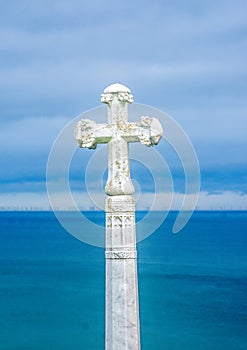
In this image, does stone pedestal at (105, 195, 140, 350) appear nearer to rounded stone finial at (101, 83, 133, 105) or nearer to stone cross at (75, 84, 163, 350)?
stone cross at (75, 84, 163, 350)

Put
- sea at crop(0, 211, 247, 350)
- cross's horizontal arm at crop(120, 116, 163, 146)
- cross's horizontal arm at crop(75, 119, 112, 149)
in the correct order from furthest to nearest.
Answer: sea at crop(0, 211, 247, 350), cross's horizontal arm at crop(75, 119, 112, 149), cross's horizontal arm at crop(120, 116, 163, 146)

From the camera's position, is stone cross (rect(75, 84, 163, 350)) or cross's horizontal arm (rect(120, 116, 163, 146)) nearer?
stone cross (rect(75, 84, 163, 350))

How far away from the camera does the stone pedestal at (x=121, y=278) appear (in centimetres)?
1284

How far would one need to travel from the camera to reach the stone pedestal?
12.8 meters

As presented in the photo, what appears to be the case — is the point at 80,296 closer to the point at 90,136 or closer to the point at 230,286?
the point at 230,286

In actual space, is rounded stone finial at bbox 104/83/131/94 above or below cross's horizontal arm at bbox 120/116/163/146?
above

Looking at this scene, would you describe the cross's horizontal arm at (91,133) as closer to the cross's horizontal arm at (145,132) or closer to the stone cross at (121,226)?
the stone cross at (121,226)

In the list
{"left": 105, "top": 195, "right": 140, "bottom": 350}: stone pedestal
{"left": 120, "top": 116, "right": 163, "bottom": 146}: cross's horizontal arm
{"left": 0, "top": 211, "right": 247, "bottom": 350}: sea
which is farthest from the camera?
{"left": 0, "top": 211, "right": 247, "bottom": 350}: sea

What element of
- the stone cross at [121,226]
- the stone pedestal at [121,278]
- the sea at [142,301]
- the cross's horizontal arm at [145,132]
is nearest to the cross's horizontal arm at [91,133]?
the stone cross at [121,226]

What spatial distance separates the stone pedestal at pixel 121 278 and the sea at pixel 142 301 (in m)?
44.7

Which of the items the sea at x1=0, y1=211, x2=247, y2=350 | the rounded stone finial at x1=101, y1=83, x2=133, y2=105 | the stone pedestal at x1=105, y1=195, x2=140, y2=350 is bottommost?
the stone pedestal at x1=105, y1=195, x2=140, y2=350

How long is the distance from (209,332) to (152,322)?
15.2 ft

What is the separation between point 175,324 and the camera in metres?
70.4

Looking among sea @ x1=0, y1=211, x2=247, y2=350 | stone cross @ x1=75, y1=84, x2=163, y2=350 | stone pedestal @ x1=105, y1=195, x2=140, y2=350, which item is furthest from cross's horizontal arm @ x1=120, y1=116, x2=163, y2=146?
sea @ x1=0, y1=211, x2=247, y2=350
